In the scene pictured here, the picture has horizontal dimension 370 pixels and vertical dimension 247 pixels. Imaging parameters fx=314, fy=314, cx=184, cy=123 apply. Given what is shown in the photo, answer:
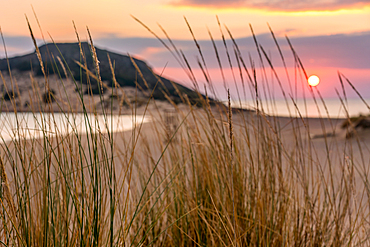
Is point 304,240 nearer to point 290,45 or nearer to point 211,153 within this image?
point 211,153

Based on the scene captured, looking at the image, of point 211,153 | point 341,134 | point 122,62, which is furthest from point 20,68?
point 211,153

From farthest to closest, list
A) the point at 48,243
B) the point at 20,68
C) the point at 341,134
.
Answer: the point at 20,68 → the point at 341,134 → the point at 48,243

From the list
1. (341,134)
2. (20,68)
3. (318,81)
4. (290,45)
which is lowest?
(341,134)

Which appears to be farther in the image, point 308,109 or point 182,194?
point 308,109

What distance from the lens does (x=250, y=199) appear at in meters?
1.20

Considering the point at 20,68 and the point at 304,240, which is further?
the point at 20,68

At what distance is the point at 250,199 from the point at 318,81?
2.05ft

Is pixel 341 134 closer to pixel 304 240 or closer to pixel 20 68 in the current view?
pixel 304 240

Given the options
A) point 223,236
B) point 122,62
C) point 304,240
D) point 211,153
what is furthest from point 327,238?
point 122,62

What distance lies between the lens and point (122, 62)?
958 inches

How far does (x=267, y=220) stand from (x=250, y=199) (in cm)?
10

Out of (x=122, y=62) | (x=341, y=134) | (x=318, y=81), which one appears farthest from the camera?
(x=122, y=62)

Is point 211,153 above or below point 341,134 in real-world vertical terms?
above

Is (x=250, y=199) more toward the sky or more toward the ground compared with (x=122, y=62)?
more toward the ground
